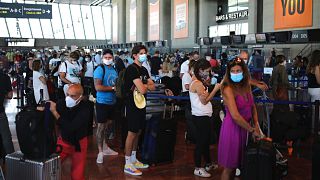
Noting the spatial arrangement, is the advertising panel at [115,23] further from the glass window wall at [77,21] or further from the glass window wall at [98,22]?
the glass window wall at [77,21]

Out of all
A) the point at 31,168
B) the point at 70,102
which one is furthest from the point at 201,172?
the point at 31,168

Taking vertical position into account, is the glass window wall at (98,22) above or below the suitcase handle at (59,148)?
above

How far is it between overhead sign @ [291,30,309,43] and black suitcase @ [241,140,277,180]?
40.7 feet

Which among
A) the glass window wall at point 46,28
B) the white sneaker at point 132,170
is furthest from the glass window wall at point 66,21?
the white sneaker at point 132,170

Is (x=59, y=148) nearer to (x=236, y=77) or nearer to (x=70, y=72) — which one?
(x=236, y=77)

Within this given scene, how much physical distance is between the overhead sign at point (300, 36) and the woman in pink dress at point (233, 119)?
12233mm

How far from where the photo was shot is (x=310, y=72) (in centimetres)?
639

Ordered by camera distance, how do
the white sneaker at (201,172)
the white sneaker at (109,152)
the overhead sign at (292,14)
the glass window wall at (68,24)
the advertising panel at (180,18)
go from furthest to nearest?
the glass window wall at (68,24)
the advertising panel at (180,18)
the overhead sign at (292,14)
the white sneaker at (109,152)
the white sneaker at (201,172)

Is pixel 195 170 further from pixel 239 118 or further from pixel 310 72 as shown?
pixel 310 72

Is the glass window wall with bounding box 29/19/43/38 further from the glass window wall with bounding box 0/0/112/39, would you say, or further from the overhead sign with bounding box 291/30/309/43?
the overhead sign with bounding box 291/30/309/43

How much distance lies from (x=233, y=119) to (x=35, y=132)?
1.70 metres

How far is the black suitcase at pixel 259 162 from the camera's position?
3400 millimetres

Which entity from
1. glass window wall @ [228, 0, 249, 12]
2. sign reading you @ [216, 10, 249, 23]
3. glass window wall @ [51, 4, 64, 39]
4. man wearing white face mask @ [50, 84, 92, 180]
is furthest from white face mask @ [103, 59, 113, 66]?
glass window wall @ [51, 4, 64, 39]

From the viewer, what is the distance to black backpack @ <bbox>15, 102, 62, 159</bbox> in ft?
11.3
